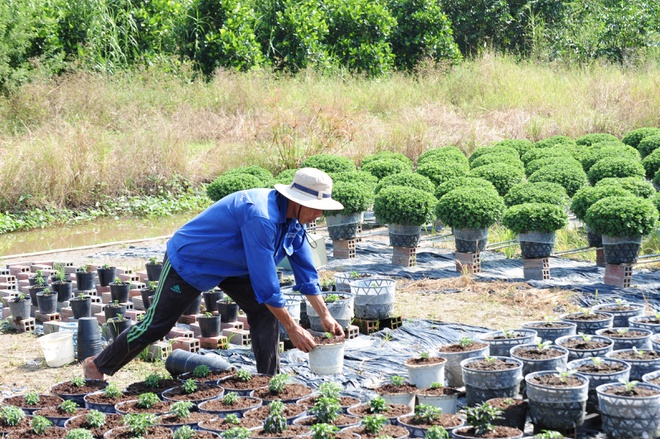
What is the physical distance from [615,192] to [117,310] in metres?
5.29

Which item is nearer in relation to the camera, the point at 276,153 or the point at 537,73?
the point at 276,153

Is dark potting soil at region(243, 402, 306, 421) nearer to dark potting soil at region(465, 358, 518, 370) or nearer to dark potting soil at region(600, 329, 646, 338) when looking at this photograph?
dark potting soil at region(465, 358, 518, 370)

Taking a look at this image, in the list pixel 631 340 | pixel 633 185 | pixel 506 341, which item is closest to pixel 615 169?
pixel 633 185

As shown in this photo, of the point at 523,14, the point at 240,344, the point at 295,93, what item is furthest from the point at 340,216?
the point at 523,14

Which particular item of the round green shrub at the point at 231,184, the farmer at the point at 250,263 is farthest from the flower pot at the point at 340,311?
the round green shrub at the point at 231,184

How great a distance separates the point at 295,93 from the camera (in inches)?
786

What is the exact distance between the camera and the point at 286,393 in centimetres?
527

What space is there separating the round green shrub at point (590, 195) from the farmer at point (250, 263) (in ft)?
15.7

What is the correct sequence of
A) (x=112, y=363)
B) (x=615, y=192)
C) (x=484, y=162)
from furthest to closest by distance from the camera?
(x=484, y=162), (x=615, y=192), (x=112, y=363)

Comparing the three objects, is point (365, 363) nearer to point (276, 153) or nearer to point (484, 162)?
point (484, 162)

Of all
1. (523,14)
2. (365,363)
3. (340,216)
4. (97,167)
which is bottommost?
(365,363)

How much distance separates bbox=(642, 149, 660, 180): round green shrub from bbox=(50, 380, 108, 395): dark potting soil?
9.59 metres

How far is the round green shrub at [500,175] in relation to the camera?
11.5 metres

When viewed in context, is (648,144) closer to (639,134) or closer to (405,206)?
(639,134)
